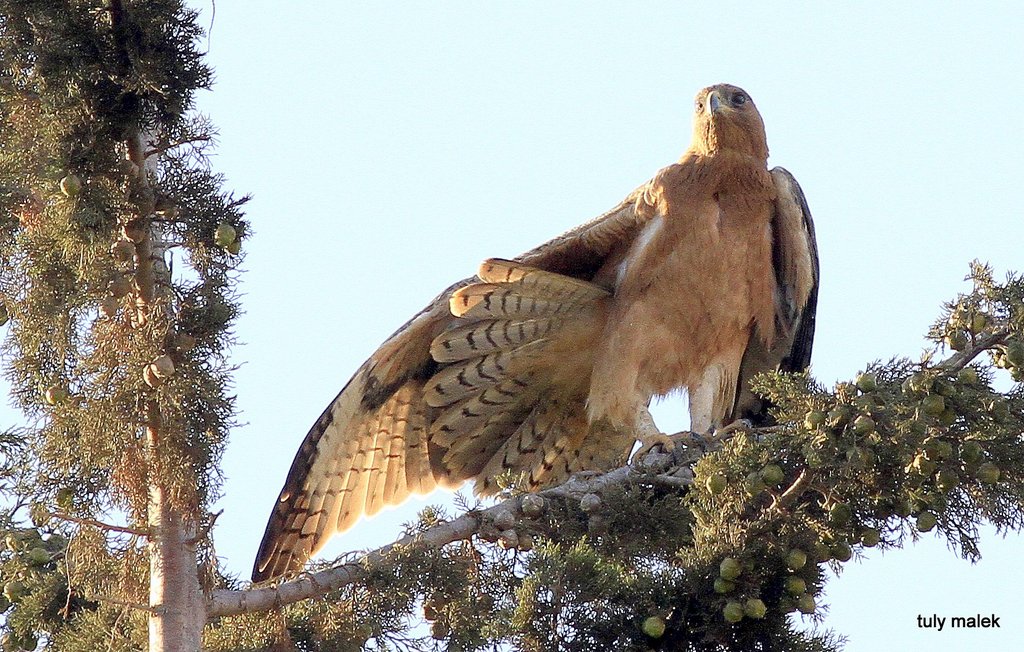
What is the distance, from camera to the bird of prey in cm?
829

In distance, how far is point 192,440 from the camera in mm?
5012

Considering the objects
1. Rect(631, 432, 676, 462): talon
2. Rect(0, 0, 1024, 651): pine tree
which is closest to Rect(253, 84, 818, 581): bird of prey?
Rect(631, 432, 676, 462): talon

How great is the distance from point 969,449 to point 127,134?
317cm

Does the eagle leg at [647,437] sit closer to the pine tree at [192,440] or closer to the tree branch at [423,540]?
the tree branch at [423,540]

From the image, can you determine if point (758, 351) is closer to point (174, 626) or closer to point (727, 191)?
point (727, 191)

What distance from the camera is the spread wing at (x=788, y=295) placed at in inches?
336

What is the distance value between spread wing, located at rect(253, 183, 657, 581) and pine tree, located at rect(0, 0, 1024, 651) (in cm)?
262

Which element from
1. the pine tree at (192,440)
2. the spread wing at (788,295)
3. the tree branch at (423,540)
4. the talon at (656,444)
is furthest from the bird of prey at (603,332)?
the pine tree at (192,440)

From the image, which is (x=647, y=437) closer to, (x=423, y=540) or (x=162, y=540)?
(x=423, y=540)

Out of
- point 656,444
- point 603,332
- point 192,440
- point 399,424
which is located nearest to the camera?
point 192,440

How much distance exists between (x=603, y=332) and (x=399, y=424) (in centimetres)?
135

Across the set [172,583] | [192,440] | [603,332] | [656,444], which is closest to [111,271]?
[192,440]

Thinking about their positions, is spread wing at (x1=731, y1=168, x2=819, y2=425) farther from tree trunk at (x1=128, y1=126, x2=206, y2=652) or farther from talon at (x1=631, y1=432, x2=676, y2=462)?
tree trunk at (x1=128, y1=126, x2=206, y2=652)

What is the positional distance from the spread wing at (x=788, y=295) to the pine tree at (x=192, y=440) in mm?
2988
